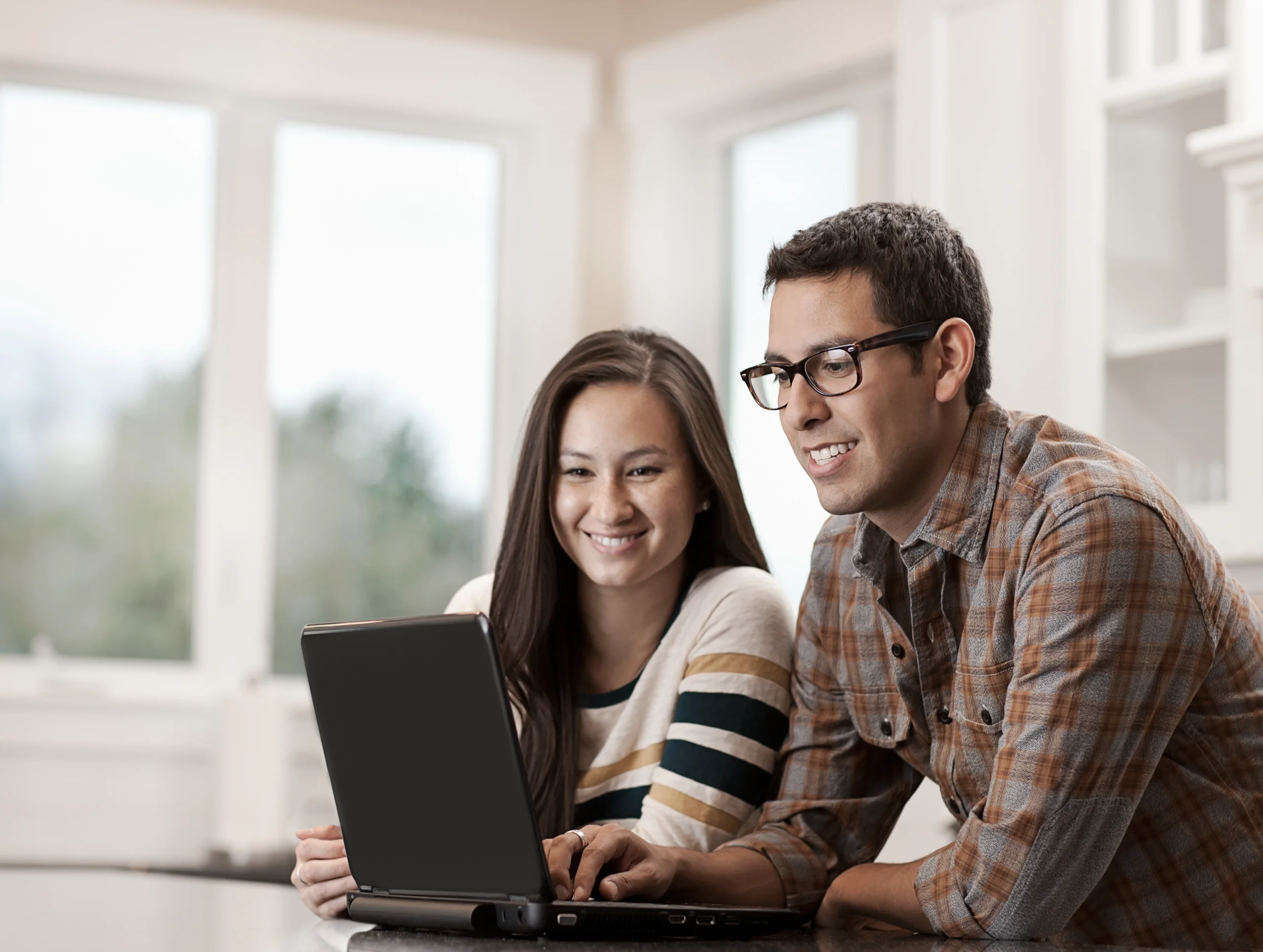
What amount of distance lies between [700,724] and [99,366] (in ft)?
7.47

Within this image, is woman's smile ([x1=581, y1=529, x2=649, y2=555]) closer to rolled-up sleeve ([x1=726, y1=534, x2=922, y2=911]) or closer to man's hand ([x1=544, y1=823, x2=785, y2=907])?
rolled-up sleeve ([x1=726, y1=534, x2=922, y2=911])

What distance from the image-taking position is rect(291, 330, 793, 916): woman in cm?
153

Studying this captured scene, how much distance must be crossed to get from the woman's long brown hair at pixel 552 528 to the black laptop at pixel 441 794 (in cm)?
48

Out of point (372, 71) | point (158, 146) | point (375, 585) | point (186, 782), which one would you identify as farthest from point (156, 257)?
point (186, 782)

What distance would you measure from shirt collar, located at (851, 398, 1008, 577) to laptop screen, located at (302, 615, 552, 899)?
1.60 feet

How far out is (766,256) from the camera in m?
3.26

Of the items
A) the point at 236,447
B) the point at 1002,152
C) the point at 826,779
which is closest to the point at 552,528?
the point at 826,779

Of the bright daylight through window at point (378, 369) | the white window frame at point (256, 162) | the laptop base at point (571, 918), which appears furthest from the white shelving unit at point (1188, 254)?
the bright daylight through window at point (378, 369)

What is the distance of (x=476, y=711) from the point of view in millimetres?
1017

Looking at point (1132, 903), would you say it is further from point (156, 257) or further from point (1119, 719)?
point (156, 257)

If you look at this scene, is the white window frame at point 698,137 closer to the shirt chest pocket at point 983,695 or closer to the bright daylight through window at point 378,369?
the bright daylight through window at point 378,369

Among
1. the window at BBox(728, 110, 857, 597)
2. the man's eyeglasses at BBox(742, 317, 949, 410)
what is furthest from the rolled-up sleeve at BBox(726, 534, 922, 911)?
the window at BBox(728, 110, 857, 597)

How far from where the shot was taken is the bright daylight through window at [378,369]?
3439mm

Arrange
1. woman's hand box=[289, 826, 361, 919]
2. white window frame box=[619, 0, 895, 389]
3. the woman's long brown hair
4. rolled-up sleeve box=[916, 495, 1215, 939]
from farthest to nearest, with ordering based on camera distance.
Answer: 1. white window frame box=[619, 0, 895, 389]
2. the woman's long brown hair
3. woman's hand box=[289, 826, 361, 919]
4. rolled-up sleeve box=[916, 495, 1215, 939]
